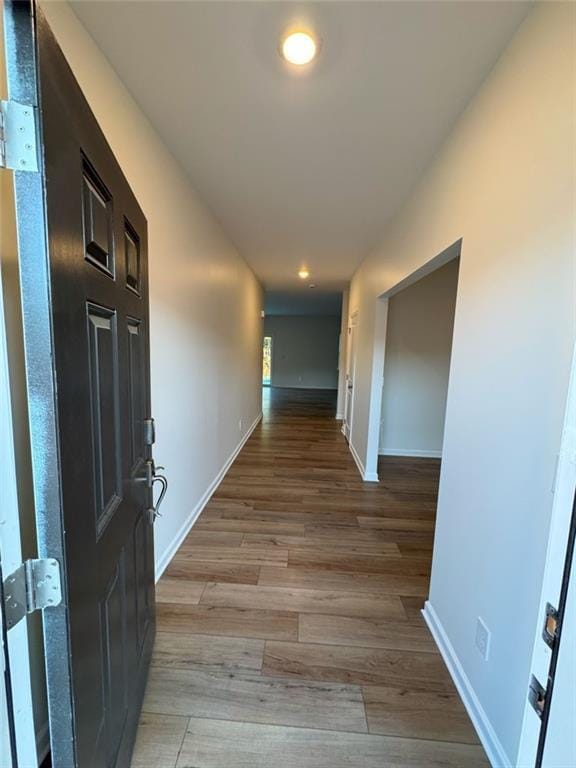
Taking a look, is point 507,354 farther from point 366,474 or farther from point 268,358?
point 268,358

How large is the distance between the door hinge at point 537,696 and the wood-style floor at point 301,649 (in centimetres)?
87

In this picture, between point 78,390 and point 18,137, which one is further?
point 78,390

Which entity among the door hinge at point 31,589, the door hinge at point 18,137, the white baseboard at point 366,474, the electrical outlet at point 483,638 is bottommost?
the white baseboard at point 366,474

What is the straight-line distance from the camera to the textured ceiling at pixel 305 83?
3.87 feet

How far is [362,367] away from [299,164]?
2790mm

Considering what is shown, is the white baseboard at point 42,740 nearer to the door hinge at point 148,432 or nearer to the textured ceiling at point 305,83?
the door hinge at point 148,432

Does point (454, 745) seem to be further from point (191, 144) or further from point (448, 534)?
point (191, 144)

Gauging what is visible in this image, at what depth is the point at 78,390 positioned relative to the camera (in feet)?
2.48

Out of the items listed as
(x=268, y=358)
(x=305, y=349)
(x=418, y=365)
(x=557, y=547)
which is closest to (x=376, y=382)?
(x=418, y=365)

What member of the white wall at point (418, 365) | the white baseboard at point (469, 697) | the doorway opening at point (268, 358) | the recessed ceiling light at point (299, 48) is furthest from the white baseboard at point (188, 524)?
the doorway opening at point (268, 358)

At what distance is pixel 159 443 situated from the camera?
79.0 inches

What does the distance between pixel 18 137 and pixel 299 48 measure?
124cm

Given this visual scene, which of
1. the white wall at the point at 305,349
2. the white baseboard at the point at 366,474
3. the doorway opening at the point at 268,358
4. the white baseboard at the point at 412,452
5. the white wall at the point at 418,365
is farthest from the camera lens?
the doorway opening at the point at 268,358

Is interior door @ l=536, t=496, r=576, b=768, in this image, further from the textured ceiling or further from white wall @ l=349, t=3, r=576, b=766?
the textured ceiling
